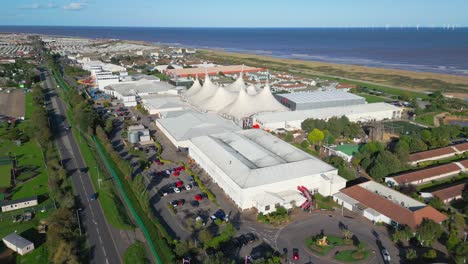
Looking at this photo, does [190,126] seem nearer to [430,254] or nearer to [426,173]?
[426,173]

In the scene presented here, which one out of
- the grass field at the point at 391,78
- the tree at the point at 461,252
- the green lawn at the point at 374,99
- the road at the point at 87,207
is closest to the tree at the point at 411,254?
the tree at the point at 461,252

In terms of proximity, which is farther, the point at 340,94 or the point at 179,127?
the point at 340,94

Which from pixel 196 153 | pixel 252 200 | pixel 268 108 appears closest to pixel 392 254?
pixel 252 200

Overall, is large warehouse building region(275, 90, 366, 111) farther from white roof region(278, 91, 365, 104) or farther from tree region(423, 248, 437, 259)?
tree region(423, 248, 437, 259)

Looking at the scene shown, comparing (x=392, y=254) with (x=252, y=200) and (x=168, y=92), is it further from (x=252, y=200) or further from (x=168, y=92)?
(x=168, y=92)

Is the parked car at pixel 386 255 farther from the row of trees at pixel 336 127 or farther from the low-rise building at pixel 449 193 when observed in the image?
the row of trees at pixel 336 127

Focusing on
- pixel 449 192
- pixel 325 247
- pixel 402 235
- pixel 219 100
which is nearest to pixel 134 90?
pixel 219 100

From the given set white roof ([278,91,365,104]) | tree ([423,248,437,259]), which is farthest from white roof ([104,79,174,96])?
tree ([423,248,437,259])
